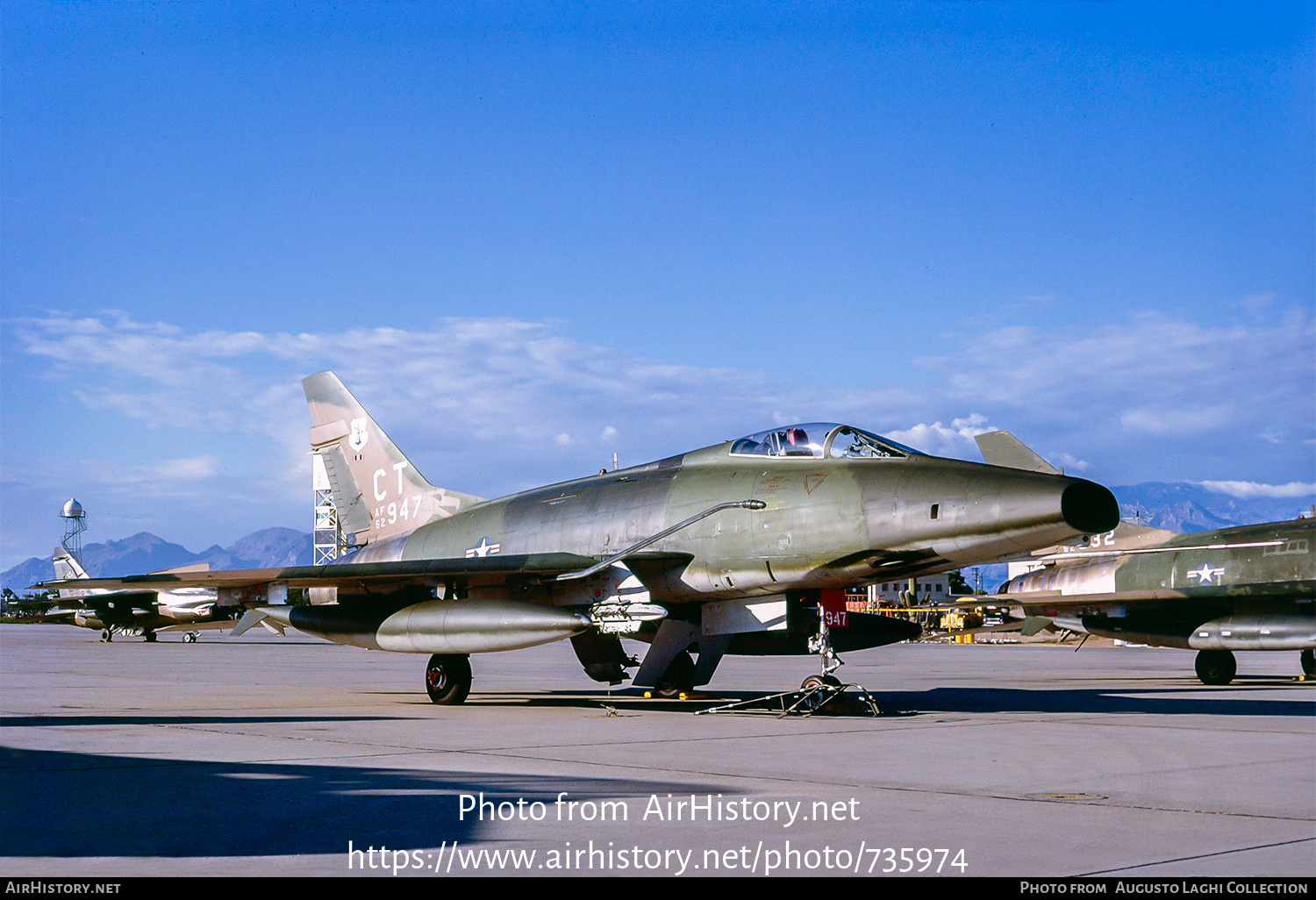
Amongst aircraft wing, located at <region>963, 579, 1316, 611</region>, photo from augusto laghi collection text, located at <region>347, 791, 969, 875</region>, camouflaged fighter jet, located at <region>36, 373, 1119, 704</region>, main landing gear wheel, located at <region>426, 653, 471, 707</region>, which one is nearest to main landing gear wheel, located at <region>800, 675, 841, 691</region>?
camouflaged fighter jet, located at <region>36, 373, 1119, 704</region>

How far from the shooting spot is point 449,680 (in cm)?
1475

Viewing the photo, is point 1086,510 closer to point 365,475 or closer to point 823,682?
point 823,682

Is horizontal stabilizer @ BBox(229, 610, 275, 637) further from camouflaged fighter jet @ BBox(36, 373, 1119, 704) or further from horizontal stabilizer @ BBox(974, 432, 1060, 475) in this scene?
horizontal stabilizer @ BBox(974, 432, 1060, 475)

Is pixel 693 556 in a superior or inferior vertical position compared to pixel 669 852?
superior

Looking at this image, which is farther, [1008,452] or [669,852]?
[1008,452]

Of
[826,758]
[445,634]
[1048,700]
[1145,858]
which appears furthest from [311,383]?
[1145,858]

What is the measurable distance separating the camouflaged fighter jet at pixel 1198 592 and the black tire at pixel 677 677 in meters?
8.01

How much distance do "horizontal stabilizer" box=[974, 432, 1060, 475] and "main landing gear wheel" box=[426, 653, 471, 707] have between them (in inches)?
499

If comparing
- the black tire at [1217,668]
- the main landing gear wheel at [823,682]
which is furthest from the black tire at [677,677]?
the black tire at [1217,668]

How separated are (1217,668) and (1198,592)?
1335 millimetres

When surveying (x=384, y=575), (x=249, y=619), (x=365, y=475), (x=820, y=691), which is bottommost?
(x=820, y=691)

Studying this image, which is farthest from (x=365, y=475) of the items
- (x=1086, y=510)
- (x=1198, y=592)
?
(x=1198, y=592)

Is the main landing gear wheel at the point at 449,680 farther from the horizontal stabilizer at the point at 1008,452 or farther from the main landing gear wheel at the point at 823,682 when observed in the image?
the horizontal stabilizer at the point at 1008,452

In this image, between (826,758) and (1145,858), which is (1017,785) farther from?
(1145,858)
